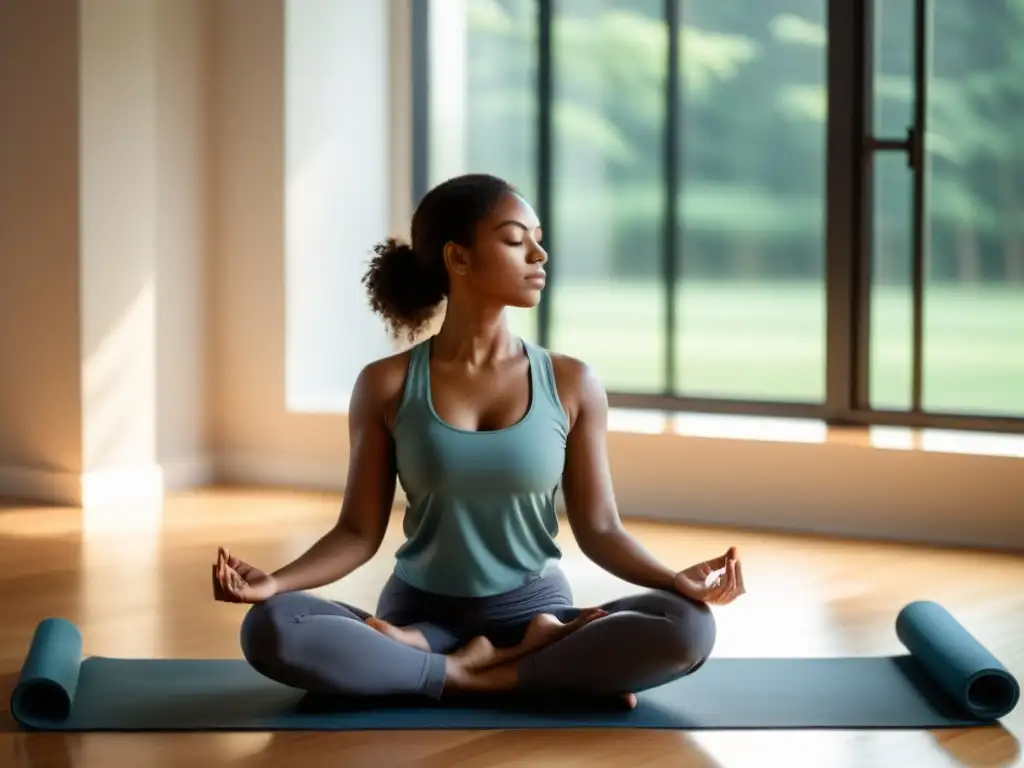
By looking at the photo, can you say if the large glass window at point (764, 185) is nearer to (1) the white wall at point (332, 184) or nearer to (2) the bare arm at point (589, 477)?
(1) the white wall at point (332, 184)

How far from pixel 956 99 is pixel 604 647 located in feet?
10.5

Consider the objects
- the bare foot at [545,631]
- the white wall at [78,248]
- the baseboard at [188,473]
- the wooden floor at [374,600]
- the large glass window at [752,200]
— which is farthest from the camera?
the baseboard at [188,473]

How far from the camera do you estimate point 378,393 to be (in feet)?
10.1

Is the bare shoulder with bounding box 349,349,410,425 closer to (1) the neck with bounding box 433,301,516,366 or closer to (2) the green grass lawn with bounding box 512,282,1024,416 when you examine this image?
(1) the neck with bounding box 433,301,516,366

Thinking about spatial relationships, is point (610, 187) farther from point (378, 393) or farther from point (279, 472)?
point (378, 393)

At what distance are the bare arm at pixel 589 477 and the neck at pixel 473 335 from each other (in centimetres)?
13

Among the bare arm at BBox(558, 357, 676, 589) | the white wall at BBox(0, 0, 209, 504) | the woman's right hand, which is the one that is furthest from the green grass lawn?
the woman's right hand

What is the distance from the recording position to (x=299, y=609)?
2859 millimetres

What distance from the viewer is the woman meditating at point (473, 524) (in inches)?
113

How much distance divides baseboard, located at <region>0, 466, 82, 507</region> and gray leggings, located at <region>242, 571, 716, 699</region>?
2.91 meters

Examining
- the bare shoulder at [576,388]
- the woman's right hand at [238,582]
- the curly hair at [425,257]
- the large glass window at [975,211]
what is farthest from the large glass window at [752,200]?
the woman's right hand at [238,582]

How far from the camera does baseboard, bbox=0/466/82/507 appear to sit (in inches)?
222

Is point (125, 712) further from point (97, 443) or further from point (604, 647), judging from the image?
point (97, 443)

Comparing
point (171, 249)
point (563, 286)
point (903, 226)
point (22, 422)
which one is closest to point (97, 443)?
point (22, 422)
